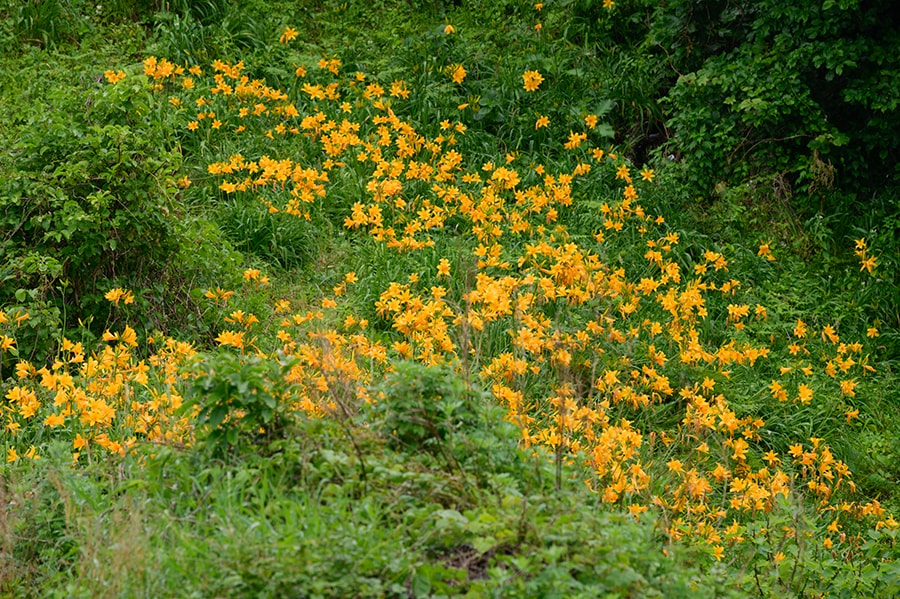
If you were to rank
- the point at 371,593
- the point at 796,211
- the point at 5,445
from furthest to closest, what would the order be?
1. the point at 796,211
2. the point at 5,445
3. the point at 371,593

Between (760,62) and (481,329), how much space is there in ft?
11.7

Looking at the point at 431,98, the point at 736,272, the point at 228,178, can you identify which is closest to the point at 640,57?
the point at 431,98

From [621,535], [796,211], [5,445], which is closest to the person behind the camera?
[621,535]

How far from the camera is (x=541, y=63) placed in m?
8.70

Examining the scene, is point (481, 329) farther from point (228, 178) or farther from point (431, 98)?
point (431, 98)

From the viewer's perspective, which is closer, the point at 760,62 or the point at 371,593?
the point at 371,593

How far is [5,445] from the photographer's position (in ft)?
15.4

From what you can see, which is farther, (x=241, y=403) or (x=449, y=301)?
(x=449, y=301)

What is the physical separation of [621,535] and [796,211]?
16.5 feet

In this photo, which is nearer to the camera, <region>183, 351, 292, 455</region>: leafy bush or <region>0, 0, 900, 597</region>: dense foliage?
<region>0, 0, 900, 597</region>: dense foliage

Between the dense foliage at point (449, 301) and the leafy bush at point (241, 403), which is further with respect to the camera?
the leafy bush at point (241, 403)

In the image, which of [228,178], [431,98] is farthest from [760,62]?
[228,178]

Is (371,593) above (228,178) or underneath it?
underneath

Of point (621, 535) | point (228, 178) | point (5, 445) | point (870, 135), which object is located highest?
point (870, 135)
